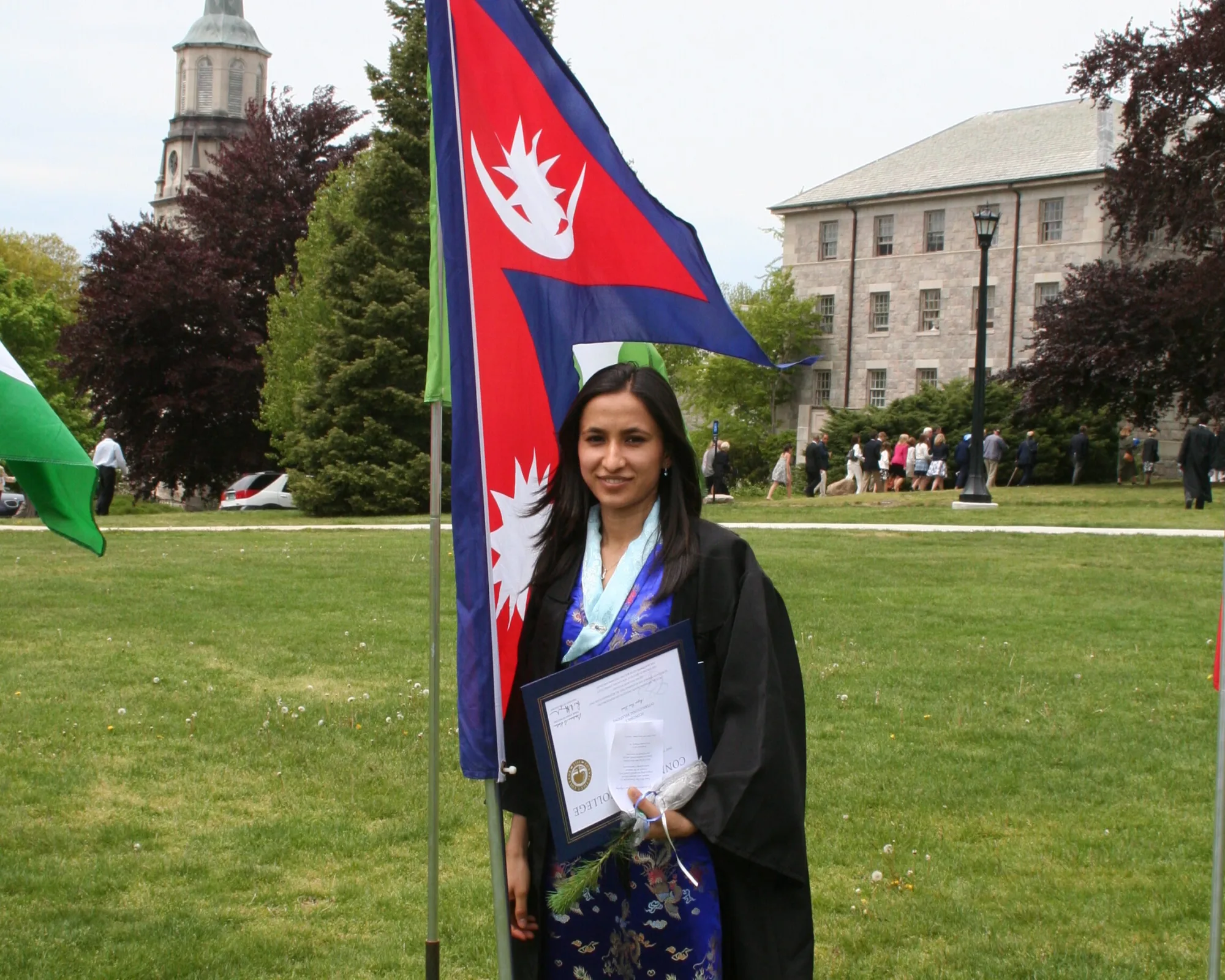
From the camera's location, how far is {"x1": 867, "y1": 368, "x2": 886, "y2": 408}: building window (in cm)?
5956

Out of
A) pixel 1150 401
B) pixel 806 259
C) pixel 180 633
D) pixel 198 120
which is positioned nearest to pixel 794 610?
pixel 180 633

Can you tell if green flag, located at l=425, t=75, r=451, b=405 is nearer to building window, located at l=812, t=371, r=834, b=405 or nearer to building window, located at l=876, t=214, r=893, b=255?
building window, located at l=876, t=214, r=893, b=255

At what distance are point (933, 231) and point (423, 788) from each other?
54.5m

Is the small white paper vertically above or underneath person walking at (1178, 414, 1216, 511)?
underneath

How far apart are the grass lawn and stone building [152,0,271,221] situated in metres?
114

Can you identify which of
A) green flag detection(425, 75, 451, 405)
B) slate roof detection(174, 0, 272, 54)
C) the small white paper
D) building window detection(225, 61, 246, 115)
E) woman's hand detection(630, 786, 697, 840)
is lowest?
woman's hand detection(630, 786, 697, 840)

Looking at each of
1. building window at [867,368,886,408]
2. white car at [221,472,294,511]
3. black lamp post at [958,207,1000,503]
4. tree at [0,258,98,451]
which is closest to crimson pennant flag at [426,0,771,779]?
black lamp post at [958,207,1000,503]

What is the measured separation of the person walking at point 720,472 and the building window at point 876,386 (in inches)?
1110

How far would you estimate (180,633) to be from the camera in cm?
1101

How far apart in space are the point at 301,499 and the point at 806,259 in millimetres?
36574

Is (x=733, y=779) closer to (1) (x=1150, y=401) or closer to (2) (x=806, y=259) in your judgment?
(1) (x=1150, y=401)

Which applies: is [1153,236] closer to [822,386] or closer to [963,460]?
[963,460]

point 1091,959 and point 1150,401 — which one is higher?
point 1150,401

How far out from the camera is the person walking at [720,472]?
104 feet
